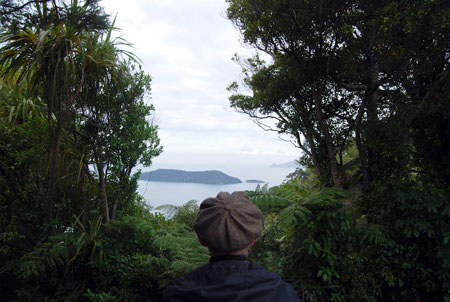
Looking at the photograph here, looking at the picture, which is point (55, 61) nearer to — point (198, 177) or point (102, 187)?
point (102, 187)

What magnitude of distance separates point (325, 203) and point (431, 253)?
1289 mm

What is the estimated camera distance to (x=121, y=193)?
4.11m

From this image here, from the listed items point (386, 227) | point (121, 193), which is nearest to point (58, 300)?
point (121, 193)

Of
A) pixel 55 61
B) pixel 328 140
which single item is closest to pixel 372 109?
pixel 328 140

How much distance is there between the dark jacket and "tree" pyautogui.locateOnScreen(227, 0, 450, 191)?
3.25 metres

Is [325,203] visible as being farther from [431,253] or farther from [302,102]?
[302,102]

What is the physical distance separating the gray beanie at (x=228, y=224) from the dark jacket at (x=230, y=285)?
71mm

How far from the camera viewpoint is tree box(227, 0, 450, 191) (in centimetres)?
351

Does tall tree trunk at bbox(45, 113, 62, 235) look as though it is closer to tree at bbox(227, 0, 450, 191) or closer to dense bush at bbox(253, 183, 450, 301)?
dense bush at bbox(253, 183, 450, 301)

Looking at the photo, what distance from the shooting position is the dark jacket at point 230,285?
41.7 inches

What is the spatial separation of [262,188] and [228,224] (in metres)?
2.05

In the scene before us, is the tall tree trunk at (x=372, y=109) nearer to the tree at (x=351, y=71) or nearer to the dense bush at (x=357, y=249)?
the tree at (x=351, y=71)

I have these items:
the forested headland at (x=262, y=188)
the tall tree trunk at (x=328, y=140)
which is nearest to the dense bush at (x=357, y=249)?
the forested headland at (x=262, y=188)

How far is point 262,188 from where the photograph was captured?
3.21 m
